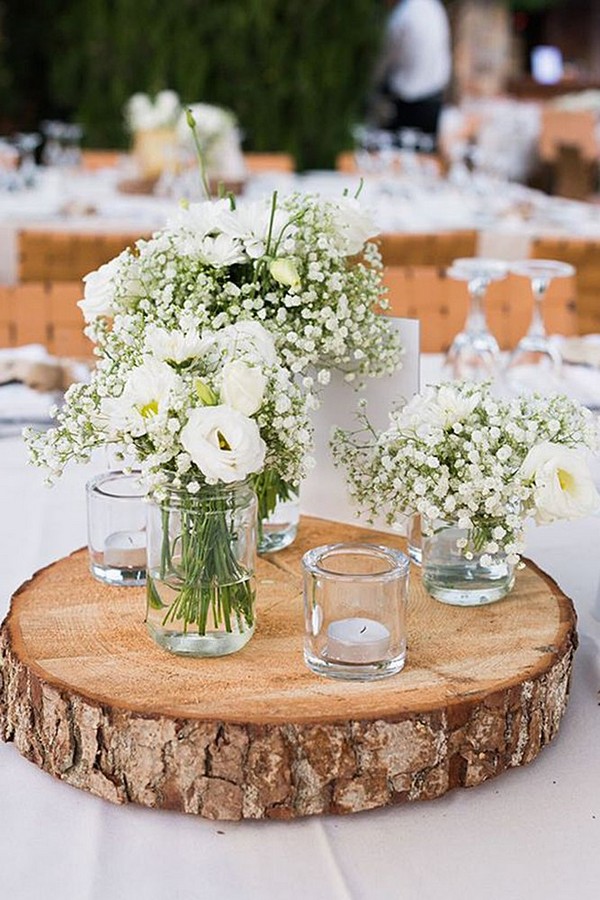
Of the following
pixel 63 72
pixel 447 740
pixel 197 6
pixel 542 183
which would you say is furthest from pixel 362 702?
pixel 542 183

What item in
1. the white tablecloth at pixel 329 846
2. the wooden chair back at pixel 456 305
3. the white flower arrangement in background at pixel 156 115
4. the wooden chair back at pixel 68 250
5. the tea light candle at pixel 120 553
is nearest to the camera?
the white tablecloth at pixel 329 846

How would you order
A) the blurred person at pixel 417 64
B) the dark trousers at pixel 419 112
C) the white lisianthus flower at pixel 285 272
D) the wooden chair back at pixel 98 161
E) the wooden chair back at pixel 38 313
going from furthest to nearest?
1. the dark trousers at pixel 419 112
2. the blurred person at pixel 417 64
3. the wooden chair back at pixel 98 161
4. the wooden chair back at pixel 38 313
5. the white lisianthus flower at pixel 285 272

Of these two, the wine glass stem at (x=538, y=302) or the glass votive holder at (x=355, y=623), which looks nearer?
the glass votive holder at (x=355, y=623)

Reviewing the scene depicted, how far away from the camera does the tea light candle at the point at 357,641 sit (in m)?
1.07

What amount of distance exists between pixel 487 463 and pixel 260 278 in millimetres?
301

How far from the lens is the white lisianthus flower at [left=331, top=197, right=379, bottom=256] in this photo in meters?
1.25

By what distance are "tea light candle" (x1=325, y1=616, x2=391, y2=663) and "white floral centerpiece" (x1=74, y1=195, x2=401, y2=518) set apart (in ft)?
0.59

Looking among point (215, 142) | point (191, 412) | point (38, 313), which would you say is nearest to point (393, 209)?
point (215, 142)

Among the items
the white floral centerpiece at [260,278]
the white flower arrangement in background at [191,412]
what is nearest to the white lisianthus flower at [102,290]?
the white floral centerpiece at [260,278]

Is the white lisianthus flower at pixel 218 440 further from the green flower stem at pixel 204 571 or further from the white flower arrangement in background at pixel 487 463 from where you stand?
the white flower arrangement in background at pixel 487 463

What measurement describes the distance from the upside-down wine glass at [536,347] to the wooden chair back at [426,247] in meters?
1.39

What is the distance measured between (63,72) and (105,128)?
45cm

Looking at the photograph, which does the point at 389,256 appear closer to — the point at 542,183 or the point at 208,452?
the point at 208,452

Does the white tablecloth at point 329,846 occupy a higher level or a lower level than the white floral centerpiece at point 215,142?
lower
